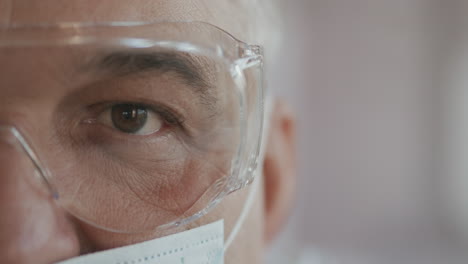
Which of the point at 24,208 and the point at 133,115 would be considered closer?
the point at 24,208

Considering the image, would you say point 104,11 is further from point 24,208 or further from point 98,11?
point 24,208

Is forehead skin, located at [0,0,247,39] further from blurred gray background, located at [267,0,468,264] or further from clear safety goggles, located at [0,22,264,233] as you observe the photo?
blurred gray background, located at [267,0,468,264]

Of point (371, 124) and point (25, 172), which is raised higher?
point (25, 172)

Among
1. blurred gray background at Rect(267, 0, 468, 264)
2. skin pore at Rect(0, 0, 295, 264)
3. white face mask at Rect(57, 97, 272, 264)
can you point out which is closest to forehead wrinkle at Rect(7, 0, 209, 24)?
skin pore at Rect(0, 0, 295, 264)

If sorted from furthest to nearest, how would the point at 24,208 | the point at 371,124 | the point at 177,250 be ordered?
the point at 371,124
the point at 177,250
the point at 24,208

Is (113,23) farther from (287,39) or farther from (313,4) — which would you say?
(313,4)

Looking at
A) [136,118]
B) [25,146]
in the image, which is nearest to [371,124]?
[136,118]

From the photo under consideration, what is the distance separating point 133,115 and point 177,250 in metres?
0.19

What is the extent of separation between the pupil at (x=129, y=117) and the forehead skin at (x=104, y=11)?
0.12 m

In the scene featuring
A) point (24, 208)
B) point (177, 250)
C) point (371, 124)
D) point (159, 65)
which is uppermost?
point (159, 65)

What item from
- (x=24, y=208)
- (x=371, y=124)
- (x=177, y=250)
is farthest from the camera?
(x=371, y=124)

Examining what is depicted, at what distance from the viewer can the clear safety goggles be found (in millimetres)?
560

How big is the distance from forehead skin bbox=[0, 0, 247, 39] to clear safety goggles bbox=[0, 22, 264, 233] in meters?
0.03

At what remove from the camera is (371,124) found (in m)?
2.06
